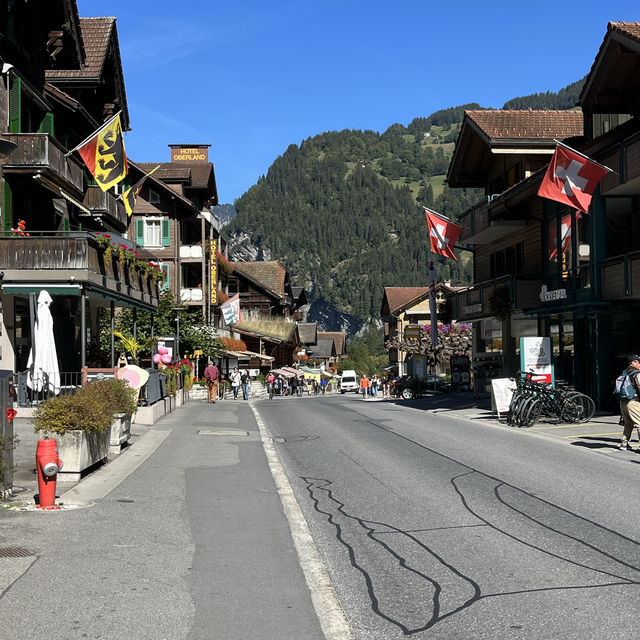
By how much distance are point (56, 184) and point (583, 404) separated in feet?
50.0

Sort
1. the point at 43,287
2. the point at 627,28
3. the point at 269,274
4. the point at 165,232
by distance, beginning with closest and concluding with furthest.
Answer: the point at 43,287, the point at 627,28, the point at 165,232, the point at 269,274

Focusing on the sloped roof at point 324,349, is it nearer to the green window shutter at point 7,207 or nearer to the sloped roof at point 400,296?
the sloped roof at point 400,296

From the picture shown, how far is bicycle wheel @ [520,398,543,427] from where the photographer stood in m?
22.0

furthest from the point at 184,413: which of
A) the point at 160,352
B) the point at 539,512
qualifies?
the point at 539,512

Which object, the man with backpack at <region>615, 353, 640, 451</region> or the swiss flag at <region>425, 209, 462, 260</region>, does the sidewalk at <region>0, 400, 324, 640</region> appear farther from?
the swiss flag at <region>425, 209, 462, 260</region>

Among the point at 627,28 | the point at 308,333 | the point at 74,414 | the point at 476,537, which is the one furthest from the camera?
the point at 308,333

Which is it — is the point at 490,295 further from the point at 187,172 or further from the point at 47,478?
the point at 187,172

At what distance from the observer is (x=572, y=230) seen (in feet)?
90.5

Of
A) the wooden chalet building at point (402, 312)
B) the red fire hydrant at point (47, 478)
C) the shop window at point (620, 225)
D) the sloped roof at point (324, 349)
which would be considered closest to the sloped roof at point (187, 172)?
the shop window at point (620, 225)

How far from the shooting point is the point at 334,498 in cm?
1137

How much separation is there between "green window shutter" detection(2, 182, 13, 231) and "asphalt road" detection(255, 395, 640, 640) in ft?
35.6

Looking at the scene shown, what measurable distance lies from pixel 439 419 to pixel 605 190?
7925 mm

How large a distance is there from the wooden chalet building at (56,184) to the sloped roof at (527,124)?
13903mm

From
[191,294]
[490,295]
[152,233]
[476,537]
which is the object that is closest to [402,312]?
[191,294]
